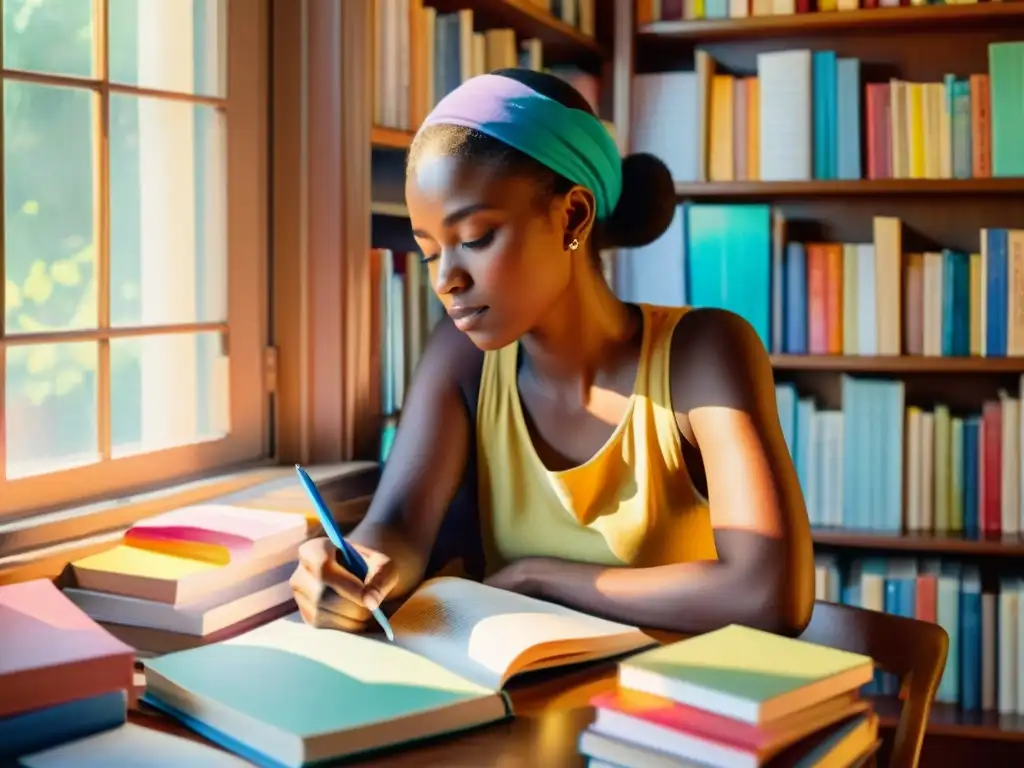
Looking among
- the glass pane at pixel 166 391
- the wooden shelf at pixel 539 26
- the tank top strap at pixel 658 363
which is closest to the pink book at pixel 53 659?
the glass pane at pixel 166 391

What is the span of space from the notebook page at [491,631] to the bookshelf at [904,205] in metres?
1.63

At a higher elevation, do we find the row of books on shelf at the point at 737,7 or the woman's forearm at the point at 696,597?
the row of books on shelf at the point at 737,7

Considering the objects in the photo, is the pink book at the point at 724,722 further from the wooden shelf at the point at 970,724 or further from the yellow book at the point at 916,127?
the yellow book at the point at 916,127

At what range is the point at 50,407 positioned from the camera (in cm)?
146

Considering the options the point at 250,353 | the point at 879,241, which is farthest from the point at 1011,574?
the point at 250,353

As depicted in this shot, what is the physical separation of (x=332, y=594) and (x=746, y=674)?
1.46ft

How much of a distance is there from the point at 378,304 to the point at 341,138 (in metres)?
0.27

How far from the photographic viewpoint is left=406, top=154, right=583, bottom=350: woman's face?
1.24m

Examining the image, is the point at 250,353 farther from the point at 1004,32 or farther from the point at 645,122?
the point at 1004,32

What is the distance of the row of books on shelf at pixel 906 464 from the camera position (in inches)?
103

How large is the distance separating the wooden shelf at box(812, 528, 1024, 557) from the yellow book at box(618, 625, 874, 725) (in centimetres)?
176

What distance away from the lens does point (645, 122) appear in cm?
281

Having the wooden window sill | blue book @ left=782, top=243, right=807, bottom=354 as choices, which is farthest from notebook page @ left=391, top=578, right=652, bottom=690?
blue book @ left=782, top=243, right=807, bottom=354

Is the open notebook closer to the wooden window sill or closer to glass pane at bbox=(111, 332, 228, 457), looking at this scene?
the wooden window sill
